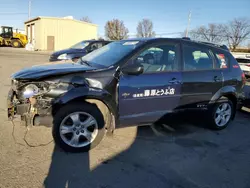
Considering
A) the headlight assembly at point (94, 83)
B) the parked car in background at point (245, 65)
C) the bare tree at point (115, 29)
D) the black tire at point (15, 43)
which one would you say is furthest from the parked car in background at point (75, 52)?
the bare tree at point (115, 29)

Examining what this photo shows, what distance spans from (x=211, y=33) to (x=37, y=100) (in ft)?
224

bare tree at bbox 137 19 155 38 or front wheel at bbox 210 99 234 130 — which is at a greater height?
bare tree at bbox 137 19 155 38

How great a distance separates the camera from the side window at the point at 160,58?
13.1 feet

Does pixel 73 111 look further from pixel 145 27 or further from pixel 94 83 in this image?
pixel 145 27

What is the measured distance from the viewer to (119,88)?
3.66 meters

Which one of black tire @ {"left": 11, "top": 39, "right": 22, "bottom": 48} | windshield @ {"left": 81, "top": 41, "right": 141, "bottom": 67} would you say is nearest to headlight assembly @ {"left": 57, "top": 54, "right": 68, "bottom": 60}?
windshield @ {"left": 81, "top": 41, "right": 141, "bottom": 67}

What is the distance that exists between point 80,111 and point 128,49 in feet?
4.48

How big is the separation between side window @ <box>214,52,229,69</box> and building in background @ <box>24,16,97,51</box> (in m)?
32.7

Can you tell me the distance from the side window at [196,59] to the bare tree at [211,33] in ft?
198

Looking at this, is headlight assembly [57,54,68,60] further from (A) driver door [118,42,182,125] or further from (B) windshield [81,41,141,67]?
(A) driver door [118,42,182,125]

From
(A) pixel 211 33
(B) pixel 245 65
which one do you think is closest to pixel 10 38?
(B) pixel 245 65

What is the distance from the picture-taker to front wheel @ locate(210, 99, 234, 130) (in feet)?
15.7

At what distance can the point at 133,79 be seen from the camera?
3.73m

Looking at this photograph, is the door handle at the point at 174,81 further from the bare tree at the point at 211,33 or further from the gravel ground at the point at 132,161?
the bare tree at the point at 211,33
